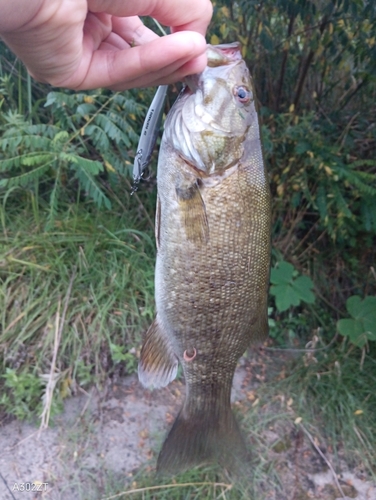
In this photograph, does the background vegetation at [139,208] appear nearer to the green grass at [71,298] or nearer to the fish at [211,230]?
the green grass at [71,298]

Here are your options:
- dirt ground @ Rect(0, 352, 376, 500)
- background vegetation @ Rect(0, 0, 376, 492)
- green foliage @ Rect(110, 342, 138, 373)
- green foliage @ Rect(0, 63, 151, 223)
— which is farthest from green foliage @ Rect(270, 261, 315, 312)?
green foliage @ Rect(0, 63, 151, 223)

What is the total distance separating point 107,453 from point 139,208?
1385 millimetres

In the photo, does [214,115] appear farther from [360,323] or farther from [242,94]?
[360,323]

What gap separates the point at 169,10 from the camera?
1001 millimetres

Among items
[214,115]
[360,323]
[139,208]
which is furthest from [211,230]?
[360,323]

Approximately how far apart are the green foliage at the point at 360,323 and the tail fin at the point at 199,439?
3.26ft

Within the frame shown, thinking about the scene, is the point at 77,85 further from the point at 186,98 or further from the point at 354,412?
the point at 354,412

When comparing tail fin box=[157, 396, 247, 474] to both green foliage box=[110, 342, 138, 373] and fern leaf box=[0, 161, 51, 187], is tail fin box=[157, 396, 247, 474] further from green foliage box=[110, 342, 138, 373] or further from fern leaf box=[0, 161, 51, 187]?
fern leaf box=[0, 161, 51, 187]

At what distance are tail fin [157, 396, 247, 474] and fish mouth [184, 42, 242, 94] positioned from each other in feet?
3.60

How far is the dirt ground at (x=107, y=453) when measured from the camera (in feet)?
6.54

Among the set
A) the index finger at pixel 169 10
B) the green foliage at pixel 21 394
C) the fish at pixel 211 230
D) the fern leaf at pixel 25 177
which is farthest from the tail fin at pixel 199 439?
the fern leaf at pixel 25 177

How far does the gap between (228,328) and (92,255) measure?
4.09 ft

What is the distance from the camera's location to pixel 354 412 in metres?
2.31

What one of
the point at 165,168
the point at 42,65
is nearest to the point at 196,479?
the point at 165,168
